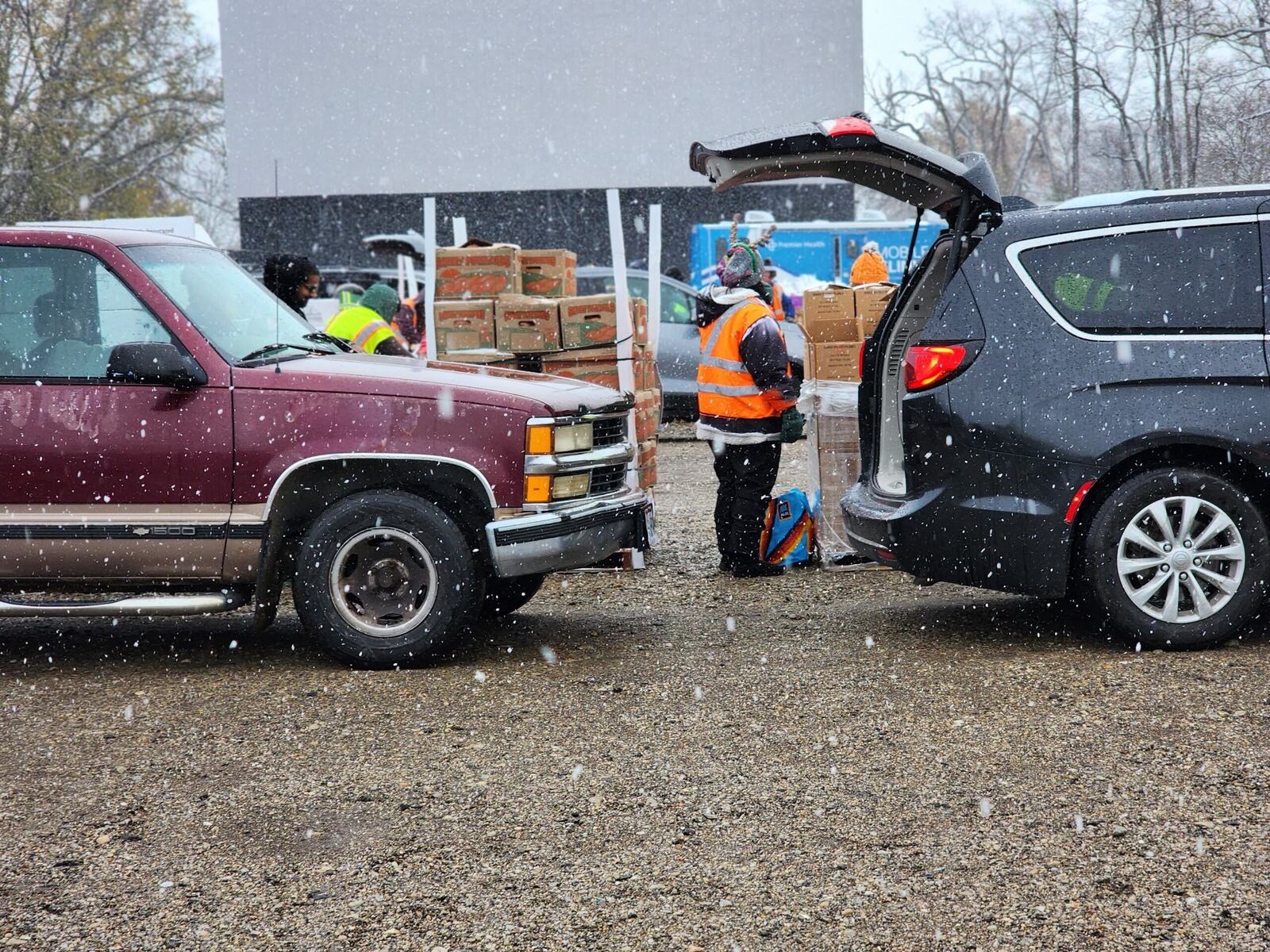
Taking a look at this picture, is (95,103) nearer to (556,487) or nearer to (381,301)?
(381,301)

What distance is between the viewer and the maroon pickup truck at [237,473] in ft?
18.9

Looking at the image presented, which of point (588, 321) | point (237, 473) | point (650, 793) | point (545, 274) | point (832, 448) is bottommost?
point (650, 793)

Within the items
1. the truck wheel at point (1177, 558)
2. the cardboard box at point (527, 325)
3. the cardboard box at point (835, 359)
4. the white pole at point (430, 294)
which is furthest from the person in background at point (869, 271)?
the truck wheel at point (1177, 558)

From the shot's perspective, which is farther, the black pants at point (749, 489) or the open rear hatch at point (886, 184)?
the black pants at point (749, 489)

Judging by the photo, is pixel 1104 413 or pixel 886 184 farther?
pixel 886 184

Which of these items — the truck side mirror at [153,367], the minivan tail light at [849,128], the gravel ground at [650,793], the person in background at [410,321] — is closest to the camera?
the gravel ground at [650,793]

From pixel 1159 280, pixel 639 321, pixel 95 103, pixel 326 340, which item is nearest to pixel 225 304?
pixel 326 340

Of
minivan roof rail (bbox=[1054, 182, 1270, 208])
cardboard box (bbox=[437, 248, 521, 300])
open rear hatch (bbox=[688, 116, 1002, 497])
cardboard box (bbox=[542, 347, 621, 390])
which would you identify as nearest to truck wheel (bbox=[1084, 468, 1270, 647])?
open rear hatch (bbox=[688, 116, 1002, 497])

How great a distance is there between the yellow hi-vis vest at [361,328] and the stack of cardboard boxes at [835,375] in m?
2.89

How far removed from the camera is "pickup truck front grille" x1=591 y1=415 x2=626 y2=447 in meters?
6.32

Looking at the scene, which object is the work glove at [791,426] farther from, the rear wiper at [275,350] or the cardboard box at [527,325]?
the rear wiper at [275,350]

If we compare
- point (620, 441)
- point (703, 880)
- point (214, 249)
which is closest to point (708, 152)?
point (620, 441)

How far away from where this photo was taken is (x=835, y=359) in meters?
8.30

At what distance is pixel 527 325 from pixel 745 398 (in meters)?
1.47
